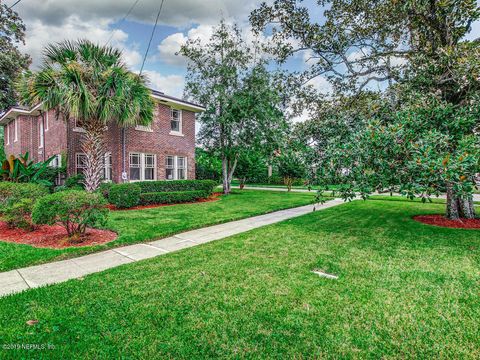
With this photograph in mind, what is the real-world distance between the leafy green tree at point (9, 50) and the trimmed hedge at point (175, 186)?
45.9ft

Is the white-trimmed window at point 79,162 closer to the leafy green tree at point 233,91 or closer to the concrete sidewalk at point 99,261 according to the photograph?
the leafy green tree at point 233,91

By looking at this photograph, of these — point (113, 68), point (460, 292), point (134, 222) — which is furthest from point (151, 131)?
point (460, 292)

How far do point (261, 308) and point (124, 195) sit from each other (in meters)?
8.92

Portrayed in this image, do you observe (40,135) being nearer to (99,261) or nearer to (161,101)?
(161,101)

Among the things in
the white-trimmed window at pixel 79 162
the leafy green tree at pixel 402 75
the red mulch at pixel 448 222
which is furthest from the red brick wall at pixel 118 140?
the red mulch at pixel 448 222

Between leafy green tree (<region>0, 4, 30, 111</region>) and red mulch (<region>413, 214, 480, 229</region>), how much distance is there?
81.8 feet

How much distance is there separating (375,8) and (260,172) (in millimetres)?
22572

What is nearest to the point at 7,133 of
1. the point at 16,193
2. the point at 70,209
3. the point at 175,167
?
the point at 175,167

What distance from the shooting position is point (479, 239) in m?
Result: 6.31

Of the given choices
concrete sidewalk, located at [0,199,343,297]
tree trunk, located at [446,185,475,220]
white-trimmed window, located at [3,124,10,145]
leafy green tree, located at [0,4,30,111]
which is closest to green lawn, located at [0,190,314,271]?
concrete sidewalk, located at [0,199,343,297]

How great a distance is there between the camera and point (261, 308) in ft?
9.92

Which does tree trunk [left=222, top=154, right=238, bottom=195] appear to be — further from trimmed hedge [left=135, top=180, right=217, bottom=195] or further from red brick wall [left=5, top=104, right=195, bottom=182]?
trimmed hedge [left=135, top=180, right=217, bottom=195]

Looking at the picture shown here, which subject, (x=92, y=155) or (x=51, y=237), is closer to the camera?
(x=51, y=237)

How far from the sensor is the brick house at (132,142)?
43.0 ft
